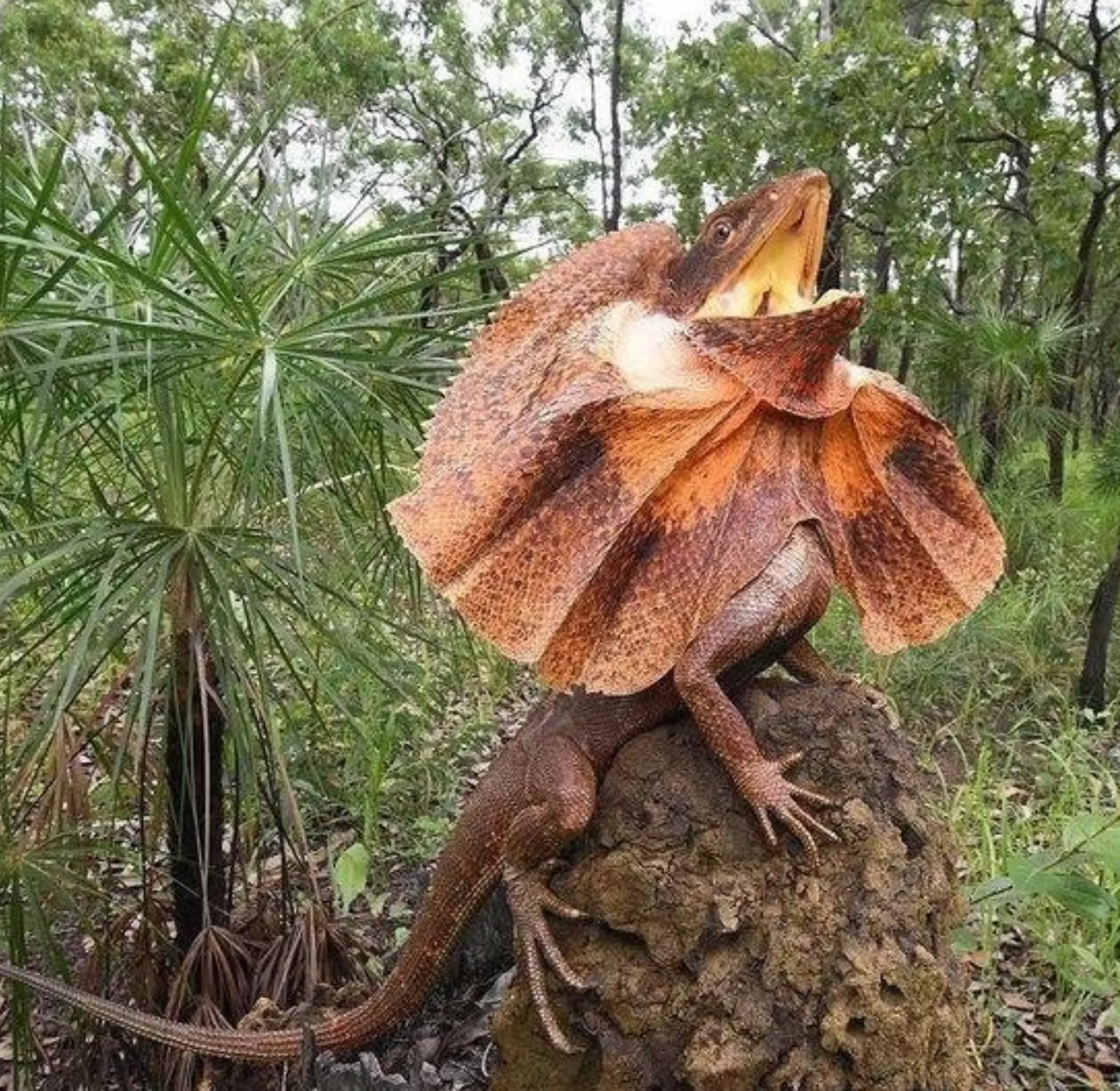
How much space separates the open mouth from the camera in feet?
4.61

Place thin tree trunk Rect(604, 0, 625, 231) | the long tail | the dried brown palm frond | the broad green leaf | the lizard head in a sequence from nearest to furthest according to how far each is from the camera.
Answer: the lizard head → the long tail → the dried brown palm frond → the broad green leaf → thin tree trunk Rect(604, 0, 625, 231)

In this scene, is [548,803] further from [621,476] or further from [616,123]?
[616,123]

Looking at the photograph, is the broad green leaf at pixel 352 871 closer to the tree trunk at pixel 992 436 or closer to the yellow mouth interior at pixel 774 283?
the yellow mouth interior at pixel 774 283

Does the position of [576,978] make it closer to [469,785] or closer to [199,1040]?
[199,1040]

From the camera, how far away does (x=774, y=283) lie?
1442mm

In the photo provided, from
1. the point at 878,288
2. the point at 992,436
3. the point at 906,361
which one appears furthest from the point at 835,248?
the point at 906,361

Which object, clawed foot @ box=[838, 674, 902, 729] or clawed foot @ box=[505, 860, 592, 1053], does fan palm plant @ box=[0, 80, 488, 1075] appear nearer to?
clawed foot @ box=[505, 860, 592, 1053]

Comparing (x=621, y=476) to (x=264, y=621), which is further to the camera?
(x=264, y=621)

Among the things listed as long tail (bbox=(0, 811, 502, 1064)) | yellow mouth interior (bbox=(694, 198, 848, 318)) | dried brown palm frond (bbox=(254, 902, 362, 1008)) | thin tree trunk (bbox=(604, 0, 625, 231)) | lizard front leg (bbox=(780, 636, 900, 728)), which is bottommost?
dried brown palm frond (bbox=(254, 902, 362, 1008))

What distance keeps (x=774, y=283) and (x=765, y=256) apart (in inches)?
1.5

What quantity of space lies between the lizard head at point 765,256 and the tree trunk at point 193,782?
3.76 ft

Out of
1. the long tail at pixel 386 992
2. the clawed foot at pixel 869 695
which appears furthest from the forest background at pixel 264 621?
the clawed foot at pixel 869 695

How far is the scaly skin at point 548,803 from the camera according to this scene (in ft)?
4.81

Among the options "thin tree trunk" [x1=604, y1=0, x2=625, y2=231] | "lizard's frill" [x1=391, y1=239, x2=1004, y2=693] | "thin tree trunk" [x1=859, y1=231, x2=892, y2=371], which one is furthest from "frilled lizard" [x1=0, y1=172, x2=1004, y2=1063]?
"thin tree trunk" [x1=604, y1=0, x2=625, y2=231]
